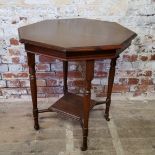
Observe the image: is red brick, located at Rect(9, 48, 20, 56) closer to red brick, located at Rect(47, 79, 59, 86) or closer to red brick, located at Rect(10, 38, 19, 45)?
red brick, located at Rect(10, 38, 19, 45)

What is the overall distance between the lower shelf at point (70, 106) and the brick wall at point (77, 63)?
228mm

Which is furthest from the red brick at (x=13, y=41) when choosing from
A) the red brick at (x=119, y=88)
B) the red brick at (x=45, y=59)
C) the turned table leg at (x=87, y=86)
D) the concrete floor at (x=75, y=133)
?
the red brick at (x=119, y=88)

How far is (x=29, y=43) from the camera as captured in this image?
148 centimetres

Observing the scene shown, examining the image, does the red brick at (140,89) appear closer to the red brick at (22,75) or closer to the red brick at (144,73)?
the red brick at (144,73)

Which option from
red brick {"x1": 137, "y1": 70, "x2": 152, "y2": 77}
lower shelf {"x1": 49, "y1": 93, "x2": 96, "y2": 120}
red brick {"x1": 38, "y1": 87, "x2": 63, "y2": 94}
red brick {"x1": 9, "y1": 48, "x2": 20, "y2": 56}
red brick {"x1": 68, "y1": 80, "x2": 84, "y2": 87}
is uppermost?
red brick {"x1": 9, "y1": 48, "x2": 20, "y2": 56}

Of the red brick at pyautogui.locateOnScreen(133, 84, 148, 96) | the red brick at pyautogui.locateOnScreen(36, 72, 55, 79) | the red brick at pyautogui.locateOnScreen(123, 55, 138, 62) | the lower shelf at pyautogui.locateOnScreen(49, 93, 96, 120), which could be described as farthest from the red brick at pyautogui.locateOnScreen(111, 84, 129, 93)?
the red brick at pyautogui.locateOnScreen(36, 72, 55, 79)

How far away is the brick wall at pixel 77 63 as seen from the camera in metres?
2.05

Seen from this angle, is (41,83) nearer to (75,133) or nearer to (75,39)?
(75,133)

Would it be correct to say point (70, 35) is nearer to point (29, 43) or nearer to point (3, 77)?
point (29, 43)

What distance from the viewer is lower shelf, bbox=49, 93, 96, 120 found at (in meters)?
1.94

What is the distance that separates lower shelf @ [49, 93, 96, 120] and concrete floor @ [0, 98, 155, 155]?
0.16 metres

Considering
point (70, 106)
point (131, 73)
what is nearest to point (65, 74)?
point (70, 106)

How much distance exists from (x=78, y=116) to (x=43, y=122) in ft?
1.24

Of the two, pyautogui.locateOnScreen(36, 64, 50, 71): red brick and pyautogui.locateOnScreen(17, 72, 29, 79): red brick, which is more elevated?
pyautogui.locateOnScreen(36, 64, 50, 71): red brick
